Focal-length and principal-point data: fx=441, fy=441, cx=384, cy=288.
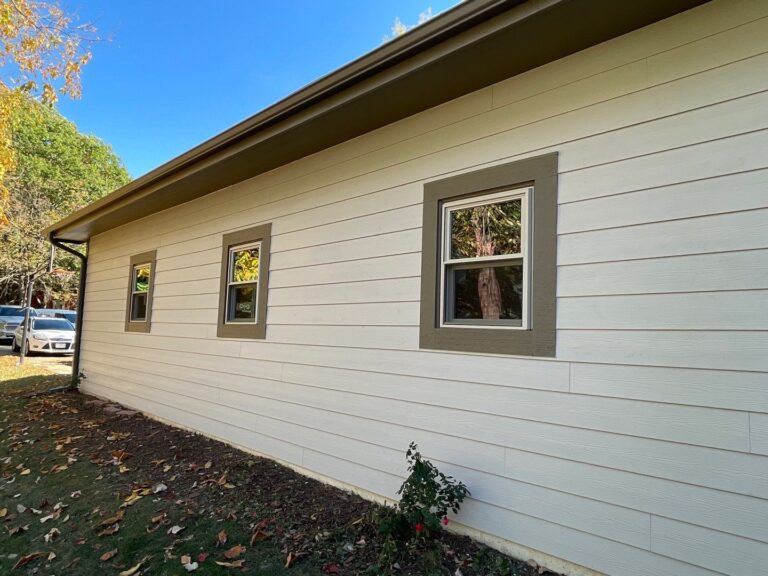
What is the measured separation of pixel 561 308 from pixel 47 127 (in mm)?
31126

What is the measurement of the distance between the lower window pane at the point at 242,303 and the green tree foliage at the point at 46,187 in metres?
11.6

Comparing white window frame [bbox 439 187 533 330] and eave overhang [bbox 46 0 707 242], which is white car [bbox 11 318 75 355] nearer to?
eave overhang [bbox 46 0 707 242]

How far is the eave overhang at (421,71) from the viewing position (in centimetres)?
251

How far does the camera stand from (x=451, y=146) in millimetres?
3406

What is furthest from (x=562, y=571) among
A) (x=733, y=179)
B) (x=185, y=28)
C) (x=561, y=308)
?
(x=185, y=28)

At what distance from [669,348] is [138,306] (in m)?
8.00

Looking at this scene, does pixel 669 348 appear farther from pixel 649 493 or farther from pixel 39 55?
pixel 39 55

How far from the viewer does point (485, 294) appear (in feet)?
10.3

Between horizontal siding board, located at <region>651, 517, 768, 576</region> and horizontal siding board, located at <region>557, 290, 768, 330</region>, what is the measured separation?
3.27 ft

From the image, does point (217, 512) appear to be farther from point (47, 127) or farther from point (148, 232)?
point (47, 127)

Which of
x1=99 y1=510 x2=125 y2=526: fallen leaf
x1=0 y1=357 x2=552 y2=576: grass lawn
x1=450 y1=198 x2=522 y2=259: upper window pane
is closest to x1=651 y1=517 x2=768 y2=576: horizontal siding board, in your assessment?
x1=0 y1=357 x2=552 y2=576: grass lawn

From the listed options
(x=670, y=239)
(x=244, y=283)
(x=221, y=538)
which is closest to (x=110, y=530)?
(x=221, y=538)

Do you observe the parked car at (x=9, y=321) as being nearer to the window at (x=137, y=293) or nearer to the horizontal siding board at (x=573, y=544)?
the window at (x=137, y=293)

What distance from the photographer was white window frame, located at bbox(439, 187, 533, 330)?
2.90 meters
